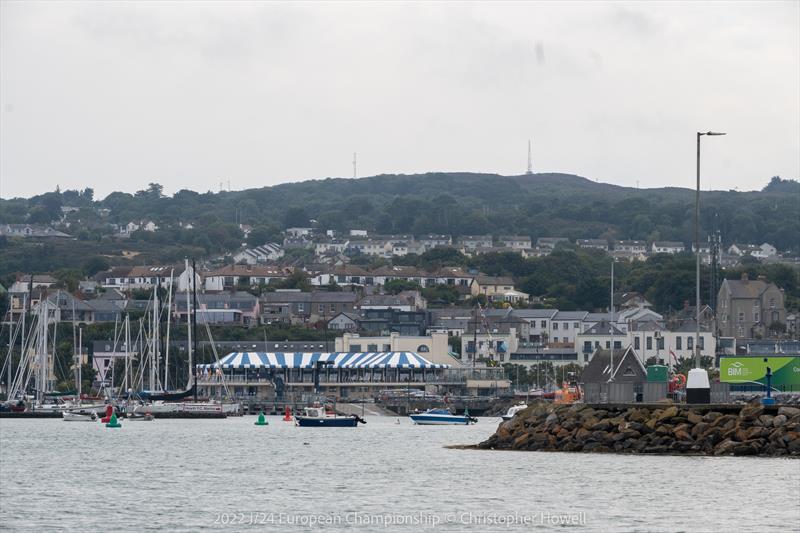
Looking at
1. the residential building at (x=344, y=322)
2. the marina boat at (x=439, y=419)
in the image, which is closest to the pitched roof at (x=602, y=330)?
the residential building at (x=344, y=322)

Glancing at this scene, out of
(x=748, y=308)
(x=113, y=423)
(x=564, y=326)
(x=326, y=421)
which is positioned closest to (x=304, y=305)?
(x=564, y=326)

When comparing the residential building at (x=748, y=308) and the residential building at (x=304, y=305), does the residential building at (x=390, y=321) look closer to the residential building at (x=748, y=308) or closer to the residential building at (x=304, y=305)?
the residential building at (x=304, y=305)

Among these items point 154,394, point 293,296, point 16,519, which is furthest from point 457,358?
point 16,519

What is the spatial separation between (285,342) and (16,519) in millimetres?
114440

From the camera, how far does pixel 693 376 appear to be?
57.7 m

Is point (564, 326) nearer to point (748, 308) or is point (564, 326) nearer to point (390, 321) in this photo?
point (748, 308)

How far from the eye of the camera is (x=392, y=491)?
164 feet

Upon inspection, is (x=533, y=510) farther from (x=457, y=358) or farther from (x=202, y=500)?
(x=457, y=358)

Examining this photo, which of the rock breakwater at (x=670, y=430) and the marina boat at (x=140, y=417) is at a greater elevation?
the rock breakwater at (x=670, y=430)

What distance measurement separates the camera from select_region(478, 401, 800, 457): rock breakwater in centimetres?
5303

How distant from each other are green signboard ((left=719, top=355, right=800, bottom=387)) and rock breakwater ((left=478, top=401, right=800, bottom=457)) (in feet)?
40.1

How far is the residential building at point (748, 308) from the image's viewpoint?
548ft

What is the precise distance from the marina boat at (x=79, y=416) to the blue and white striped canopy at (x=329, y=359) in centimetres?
2014

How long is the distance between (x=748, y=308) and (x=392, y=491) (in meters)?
124
